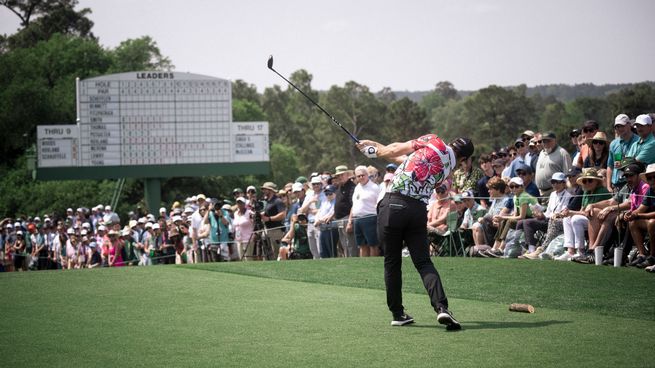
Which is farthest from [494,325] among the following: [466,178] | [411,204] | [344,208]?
[344,208]

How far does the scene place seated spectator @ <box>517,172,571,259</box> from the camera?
49.8 ft

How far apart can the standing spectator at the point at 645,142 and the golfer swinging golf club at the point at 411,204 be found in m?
5.55

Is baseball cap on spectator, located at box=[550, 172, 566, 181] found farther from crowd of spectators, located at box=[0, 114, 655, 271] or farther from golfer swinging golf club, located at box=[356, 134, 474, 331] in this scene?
golfer swinging golf club, located at box=[356, 134, 474, 331]

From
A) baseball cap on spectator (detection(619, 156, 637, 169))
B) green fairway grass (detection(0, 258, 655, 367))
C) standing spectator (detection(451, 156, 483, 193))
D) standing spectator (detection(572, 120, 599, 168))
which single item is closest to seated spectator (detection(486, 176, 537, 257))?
standing spectator (detection(572, 120, 599, 168))

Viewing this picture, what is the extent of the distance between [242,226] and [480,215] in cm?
702

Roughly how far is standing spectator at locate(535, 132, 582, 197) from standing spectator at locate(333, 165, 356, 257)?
462 centimetres

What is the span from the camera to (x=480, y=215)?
17.2 metres

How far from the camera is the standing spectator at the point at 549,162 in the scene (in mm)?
16234

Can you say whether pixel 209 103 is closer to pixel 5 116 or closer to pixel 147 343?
pixel 147 343

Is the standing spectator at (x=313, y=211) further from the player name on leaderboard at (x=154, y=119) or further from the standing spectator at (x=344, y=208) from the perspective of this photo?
the player name on leaderboard at (x=154, y=119)

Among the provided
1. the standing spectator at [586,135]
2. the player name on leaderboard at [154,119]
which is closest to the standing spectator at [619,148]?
the standing spectator at [586,135]

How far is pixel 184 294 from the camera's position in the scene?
1212cm

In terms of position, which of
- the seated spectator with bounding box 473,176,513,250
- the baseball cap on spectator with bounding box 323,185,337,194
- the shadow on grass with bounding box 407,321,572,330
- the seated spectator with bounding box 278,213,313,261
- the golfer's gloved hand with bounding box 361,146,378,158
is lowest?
the shadow on grass with bounding box 407,321,572,330

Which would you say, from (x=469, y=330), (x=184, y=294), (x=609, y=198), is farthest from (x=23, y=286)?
(x=609, y=198)
